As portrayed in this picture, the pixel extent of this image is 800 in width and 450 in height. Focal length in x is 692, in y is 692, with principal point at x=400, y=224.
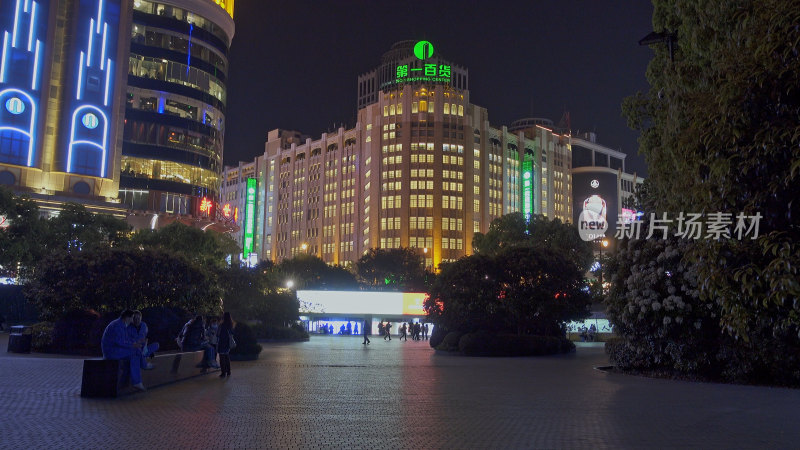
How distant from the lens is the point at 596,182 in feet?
557

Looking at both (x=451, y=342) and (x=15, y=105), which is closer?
(x=451, y=342)

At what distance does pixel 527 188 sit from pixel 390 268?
44.0m

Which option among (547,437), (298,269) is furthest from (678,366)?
(298,269)

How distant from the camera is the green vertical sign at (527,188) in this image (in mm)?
136625

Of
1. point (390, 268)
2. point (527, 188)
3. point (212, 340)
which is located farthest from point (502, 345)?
point (527, 188)

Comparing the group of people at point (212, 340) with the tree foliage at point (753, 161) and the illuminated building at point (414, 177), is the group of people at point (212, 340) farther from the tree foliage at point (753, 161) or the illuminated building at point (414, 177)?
the illuminated building at point (414, 177)

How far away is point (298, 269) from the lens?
101938mm

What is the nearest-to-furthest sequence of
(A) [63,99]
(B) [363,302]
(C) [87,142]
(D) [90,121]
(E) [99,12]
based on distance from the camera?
(B) [363,302] → (A) [63,99] → (C) [87,142] → (D) [90,121] → (E) [99,12]

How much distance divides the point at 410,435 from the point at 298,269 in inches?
3699

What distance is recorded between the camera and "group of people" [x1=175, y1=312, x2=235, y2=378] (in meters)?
18.2

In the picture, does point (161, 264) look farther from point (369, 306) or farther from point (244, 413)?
point (369, 306)

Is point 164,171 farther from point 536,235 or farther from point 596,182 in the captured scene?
point 596,182

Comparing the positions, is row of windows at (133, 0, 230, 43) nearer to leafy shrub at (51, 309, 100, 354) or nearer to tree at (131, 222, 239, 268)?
tree at (131, 222, 239, 268)

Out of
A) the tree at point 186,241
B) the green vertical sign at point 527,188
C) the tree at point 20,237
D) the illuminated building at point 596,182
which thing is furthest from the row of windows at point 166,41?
the illuminated building at point 596,182
